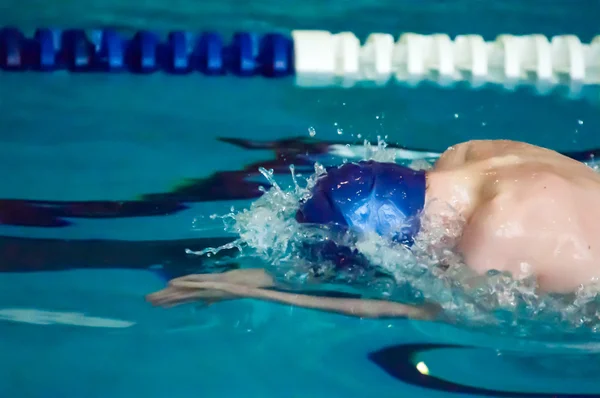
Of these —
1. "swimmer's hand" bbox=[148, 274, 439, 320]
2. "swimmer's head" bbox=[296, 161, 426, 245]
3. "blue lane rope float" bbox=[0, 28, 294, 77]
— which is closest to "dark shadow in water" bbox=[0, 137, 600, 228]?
"swimmer's hand" bbox=[148, 274, 439, 320]

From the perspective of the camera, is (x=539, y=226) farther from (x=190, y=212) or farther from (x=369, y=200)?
(x=190, y=212)

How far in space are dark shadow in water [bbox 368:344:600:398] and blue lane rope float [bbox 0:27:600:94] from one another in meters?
1.80

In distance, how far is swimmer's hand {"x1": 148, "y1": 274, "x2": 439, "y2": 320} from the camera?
1.94m

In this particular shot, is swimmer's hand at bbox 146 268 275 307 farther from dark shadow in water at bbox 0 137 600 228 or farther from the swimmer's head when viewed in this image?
dark shadow in water at bbox 0 137 600 228

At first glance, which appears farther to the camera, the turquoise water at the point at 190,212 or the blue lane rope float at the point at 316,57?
the blue lane rope float at the point at 316,57

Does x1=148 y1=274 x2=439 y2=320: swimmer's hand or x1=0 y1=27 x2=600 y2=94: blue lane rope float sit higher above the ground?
x1=0 y1=27 x2=600 y2=94: blue lane rope float

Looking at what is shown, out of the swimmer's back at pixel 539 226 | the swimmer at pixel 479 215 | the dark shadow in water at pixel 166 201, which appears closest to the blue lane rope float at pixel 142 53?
the dark shadow in water at pixel 166 201

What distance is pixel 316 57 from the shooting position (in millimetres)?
3584

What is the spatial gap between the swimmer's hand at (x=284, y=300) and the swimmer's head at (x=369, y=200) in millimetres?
203

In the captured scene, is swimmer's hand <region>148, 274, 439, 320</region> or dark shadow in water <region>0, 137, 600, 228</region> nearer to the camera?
swimmer's hand <region>148, 274, 439, 320</region>

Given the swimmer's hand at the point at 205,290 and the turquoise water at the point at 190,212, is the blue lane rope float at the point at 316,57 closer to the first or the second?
the turquoise water at the point at 190,212

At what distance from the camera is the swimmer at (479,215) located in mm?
1786

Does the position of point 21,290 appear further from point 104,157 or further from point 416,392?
point 416,392

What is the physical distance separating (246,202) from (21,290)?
0.74 meters
